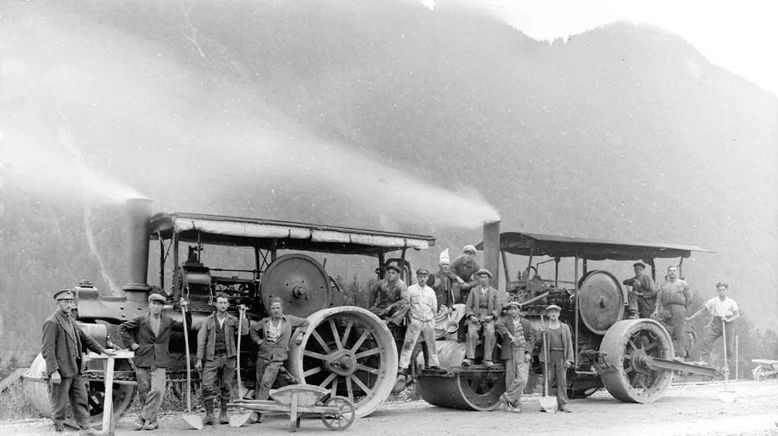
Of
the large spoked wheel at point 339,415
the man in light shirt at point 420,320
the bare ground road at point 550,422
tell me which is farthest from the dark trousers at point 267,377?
the man in light shirt at point 420,320

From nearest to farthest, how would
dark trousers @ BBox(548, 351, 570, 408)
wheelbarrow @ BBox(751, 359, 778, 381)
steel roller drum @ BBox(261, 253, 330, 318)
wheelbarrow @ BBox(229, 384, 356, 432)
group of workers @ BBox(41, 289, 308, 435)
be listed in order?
group of workers @ BBox(41, 289, 308, 435) < wheelbarrow @ BBox(229, 384, 356, 432) < steel roller drum @ BBox(261, 253, 330, 318) < dark trousers @ BBox(548, 351, 570, 408) < wheelbarrow @ BBox(751, 359, 778, 381)

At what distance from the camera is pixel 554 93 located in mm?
66188

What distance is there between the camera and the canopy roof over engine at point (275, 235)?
9672mm

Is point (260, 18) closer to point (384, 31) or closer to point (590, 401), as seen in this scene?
point (384, 31)

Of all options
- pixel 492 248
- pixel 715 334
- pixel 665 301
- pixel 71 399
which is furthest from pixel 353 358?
pixel 715 334

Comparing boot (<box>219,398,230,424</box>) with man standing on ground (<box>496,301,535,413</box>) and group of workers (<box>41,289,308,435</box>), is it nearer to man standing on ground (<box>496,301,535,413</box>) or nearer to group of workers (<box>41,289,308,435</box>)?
group of workers (<box>41,289,308,435</box>)

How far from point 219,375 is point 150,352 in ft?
2.91

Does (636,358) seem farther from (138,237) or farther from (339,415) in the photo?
(138,237)

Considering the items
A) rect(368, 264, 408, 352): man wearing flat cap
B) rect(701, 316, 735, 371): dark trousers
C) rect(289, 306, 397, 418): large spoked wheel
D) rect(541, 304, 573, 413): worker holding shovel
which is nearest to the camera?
rect(289, 306, 397, 418): large spoked wheel

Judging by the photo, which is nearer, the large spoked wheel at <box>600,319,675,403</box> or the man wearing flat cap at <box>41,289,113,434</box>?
the man wearing flat cap at <box>41,289,113,434</box>

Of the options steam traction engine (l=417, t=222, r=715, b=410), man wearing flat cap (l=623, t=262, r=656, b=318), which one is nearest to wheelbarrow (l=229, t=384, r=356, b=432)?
steam traction engine (l=417, t=222, r=715, b=410)

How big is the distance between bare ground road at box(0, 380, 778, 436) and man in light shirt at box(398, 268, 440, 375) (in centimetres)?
70

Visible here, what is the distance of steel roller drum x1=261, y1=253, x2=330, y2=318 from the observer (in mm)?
10023

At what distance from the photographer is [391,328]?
11.1 m
